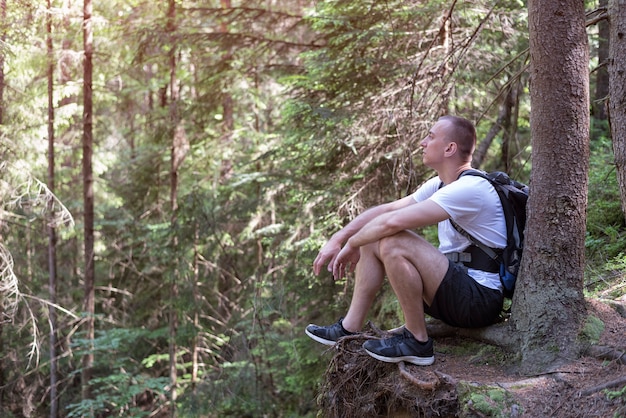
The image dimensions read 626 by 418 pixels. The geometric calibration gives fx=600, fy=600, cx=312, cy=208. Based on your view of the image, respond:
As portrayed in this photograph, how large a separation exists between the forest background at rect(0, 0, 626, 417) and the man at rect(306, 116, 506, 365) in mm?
1342

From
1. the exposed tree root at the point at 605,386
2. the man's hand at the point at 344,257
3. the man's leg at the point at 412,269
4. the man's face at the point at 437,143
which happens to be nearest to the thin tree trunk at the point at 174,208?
the man's hand at the point at 344,257

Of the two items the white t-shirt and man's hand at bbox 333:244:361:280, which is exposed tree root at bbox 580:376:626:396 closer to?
the white t-shirt

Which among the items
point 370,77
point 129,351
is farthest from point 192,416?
point 370,77

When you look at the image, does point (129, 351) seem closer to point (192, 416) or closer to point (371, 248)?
point (192, 416)

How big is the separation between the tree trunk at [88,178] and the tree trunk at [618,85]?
10.8 m

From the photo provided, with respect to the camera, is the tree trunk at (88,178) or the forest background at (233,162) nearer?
the forest background at (233,162)

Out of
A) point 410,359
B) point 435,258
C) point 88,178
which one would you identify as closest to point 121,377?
point 88,178

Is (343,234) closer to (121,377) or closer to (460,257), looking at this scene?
(460,257)

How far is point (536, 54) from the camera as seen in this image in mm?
3826

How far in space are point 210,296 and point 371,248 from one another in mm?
13014

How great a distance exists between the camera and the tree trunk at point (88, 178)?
1234 cm

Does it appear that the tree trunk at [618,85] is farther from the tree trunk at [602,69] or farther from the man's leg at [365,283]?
the tree trunk at [602,69]

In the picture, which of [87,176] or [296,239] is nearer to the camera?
[296,239]

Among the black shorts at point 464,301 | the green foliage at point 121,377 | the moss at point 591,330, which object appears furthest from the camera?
the green foliage at point 121,377
